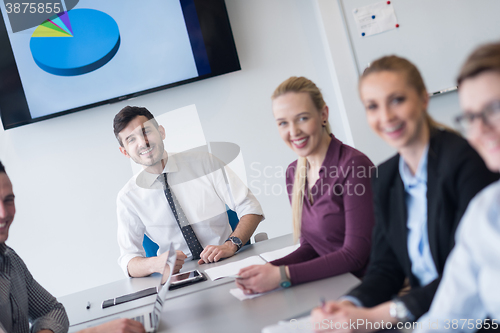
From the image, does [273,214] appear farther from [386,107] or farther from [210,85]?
[386,107]

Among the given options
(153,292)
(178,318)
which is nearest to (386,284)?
(178,318)

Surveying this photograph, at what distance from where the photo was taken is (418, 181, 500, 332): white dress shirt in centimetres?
70

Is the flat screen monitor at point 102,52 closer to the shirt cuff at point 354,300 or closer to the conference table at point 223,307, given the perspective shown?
the conference table at point 223,307

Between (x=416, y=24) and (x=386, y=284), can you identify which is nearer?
(x=386, y=284)

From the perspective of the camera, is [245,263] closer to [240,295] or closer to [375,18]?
[240,295]

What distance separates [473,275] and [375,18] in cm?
248

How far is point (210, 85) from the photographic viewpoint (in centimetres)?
304

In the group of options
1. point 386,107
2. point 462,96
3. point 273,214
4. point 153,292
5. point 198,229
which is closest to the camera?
point 462,96

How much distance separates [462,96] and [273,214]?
8.15 ft

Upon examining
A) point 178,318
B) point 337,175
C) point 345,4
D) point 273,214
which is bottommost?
point 273,214

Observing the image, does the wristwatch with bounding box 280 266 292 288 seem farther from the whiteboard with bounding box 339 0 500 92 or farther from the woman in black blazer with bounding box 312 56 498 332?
the whiteboard with bounding box 339 0 500 92

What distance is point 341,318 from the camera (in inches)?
34.2

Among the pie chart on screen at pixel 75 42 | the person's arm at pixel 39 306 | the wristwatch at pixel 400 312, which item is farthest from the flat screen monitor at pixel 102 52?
the wristwatch at pixel 400 312

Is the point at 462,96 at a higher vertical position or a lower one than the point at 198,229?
higher
